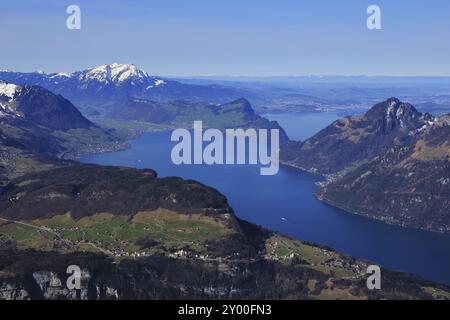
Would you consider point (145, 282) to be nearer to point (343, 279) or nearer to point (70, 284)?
point (70, 284)
